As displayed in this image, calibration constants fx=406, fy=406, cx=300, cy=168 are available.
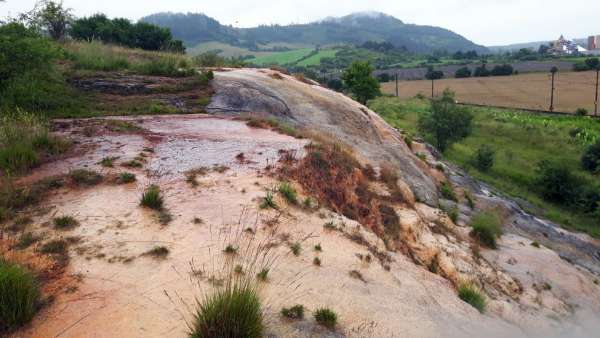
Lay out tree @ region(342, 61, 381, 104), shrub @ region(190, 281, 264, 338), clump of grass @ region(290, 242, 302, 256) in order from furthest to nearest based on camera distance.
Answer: tree @ region(342, 61, 381, 104) < clump of grass @ region(290, 242, 302, 256) < shrub @ region(190, 281, 264, 338)

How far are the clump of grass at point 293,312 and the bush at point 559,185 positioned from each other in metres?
25.1

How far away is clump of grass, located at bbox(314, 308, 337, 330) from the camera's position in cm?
442

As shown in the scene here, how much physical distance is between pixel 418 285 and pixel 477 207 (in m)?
10.6

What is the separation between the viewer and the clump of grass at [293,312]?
4391mm

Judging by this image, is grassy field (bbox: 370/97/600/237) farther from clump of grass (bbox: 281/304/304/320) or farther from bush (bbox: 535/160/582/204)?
clump of grass (bbox: 281/304/304/320)

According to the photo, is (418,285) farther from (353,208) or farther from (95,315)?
(95,315)

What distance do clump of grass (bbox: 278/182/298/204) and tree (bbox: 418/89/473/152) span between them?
26.5m

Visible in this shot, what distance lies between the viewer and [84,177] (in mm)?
6711

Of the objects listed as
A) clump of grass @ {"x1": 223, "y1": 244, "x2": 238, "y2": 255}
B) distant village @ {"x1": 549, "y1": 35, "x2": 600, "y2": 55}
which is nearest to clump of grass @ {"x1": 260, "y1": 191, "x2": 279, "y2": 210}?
clump of grass @ {"x1": 223, "y1": 244, "x2": 238, "y2": 255}

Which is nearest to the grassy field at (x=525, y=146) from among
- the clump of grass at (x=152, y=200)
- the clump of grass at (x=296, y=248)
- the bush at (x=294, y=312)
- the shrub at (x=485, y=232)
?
the shrub at (x=485, y=232)

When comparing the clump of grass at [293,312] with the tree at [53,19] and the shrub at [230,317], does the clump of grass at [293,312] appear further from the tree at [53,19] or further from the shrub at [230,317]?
the tree at [53,19]

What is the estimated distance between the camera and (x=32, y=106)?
10.1 m

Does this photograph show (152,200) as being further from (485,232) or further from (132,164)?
(485,232)

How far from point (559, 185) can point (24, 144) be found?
2685 centimetres
